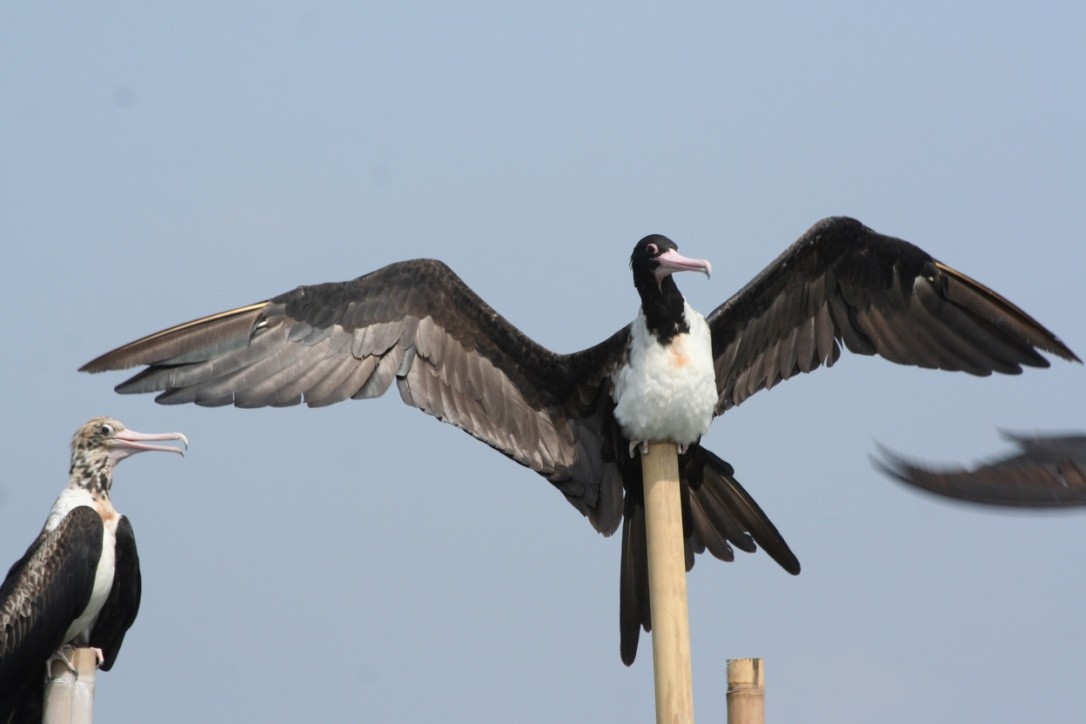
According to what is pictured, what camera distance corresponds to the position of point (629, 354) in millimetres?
7891

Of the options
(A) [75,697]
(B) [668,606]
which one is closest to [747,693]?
(B) [668,606]

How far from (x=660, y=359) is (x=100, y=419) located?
8.00 feet

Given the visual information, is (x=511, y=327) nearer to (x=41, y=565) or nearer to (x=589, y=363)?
(x=589, y=363)

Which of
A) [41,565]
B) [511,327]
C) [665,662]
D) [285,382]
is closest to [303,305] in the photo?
[285,382]

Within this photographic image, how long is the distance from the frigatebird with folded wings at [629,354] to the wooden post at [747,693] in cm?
140

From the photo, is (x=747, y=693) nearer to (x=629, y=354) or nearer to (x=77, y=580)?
(x=629, y=354)

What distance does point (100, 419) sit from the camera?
8281 mm

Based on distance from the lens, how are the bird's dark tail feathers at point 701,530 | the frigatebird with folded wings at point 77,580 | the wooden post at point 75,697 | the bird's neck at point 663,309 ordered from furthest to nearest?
1. the bird's dark tail feathers at point 701,530
2. the bird's neck at point 663,309
3. the frigatebird with folded wings at point 77,580
4. the wooden post at point 75,697

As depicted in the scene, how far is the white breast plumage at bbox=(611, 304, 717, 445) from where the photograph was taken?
7.68 m

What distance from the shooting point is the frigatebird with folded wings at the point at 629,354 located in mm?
7785

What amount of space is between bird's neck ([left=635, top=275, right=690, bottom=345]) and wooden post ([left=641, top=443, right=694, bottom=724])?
81 cm

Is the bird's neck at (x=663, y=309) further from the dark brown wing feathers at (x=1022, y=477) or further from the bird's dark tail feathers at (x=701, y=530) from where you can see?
the dark brown wing feathers at (x=1022, y=477)

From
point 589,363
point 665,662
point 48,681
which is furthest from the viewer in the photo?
point 589,363

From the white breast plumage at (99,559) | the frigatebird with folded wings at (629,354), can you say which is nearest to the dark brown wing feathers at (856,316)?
the frigatebird with folded wings at (629,354)
